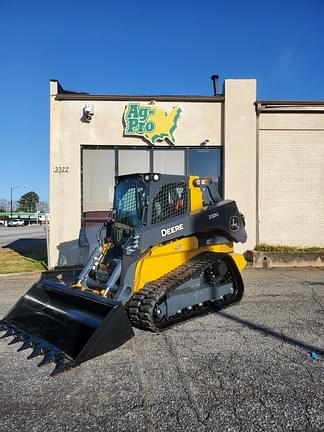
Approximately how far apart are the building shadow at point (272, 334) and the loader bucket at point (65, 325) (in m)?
2.04

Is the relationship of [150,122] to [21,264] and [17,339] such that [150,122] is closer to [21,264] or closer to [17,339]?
[21,264]

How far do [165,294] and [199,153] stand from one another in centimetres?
755

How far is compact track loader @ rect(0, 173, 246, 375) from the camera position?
4438 millimetres

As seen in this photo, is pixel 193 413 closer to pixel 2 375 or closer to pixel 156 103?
pixel 2 375

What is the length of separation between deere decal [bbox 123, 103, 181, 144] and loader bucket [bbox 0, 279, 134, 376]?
701cm

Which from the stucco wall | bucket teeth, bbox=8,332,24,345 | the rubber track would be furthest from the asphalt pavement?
the rubber track

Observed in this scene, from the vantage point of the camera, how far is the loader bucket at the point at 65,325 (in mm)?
4129

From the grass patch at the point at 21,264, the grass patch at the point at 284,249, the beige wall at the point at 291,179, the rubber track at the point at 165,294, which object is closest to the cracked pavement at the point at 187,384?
the rubber track at the point at 165,294

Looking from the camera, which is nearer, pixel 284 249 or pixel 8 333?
pixel 8 333

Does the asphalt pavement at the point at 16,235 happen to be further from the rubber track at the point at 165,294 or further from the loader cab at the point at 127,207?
the rubber track at the point at 165,294

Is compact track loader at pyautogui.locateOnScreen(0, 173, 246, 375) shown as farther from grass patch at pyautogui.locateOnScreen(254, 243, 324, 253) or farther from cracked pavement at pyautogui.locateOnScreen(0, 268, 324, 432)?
grass patch at pyautogui.locateOnScreen(254, 243, 324, 253)

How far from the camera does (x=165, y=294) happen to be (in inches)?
206

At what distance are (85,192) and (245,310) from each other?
7003 millimetres

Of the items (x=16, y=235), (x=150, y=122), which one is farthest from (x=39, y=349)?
(x=16, y=235)
